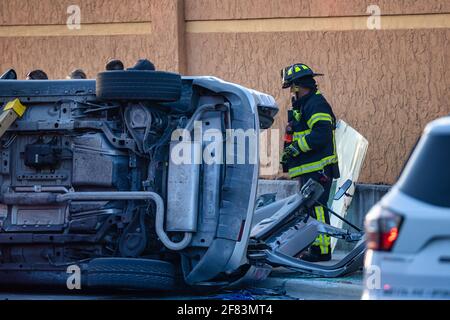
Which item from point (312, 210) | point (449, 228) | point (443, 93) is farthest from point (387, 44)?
point (449, 228)

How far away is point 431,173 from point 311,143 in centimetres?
510

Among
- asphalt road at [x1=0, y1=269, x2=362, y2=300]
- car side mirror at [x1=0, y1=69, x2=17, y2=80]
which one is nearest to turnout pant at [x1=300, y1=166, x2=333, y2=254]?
asphalt road at [x1=0, y1=269, x2=362, y2=300]

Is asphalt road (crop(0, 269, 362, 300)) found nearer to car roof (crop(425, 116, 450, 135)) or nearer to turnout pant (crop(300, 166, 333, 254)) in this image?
turnout pant (crop(300, 166, 333, 254))

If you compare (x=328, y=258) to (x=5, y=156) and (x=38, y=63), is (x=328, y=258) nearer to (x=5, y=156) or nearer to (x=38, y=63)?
Answer: (x=5, y=156)

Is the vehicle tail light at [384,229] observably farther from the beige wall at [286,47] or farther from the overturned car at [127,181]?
the beige wall at [286,47]

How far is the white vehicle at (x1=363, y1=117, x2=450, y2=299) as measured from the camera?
209 inches

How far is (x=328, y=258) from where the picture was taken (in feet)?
34.1

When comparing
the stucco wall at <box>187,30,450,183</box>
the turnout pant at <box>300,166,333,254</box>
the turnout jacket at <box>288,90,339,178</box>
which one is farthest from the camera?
the stucco wall at <box>187,30,450,183</box>

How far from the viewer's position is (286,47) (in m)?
13.3

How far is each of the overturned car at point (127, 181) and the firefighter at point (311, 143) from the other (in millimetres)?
1705

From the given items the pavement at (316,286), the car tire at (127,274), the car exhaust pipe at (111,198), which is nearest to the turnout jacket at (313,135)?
the pavement at (316,286)

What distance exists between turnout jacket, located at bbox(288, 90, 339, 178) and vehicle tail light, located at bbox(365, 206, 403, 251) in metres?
5.02

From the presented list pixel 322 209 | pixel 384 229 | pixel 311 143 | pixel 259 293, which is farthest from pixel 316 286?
pixel 384 229

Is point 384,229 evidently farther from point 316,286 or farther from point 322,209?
point 322,209
